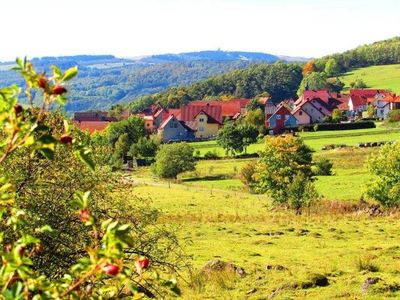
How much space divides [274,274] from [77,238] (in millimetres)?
10542

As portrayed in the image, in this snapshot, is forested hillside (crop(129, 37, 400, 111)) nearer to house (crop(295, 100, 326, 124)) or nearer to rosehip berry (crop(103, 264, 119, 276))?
house (crop(295, 100, 326, 124))

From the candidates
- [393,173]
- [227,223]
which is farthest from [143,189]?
[393,173]

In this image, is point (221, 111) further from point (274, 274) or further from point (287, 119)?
point (274, 274)

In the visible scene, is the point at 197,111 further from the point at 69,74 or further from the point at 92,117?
the point at 69,74

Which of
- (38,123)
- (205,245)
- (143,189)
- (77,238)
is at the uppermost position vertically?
(38,123)

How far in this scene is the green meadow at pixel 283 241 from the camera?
18.8 meters

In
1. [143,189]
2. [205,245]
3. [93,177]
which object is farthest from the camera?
[143,189]

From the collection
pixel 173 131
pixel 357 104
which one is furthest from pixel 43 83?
pixel 357 104

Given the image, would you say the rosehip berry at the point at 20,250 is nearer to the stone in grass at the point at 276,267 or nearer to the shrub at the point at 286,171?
the stone in grass at the point at 276,267

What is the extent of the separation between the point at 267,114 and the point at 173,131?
70.1ft

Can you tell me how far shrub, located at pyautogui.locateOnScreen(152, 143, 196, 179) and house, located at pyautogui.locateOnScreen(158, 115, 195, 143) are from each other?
138ft

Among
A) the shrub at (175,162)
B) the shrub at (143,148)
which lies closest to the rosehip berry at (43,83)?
the shrub at (175,162)

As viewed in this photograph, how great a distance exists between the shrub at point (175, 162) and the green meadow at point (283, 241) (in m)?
6.01

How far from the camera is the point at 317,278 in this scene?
19312mm
